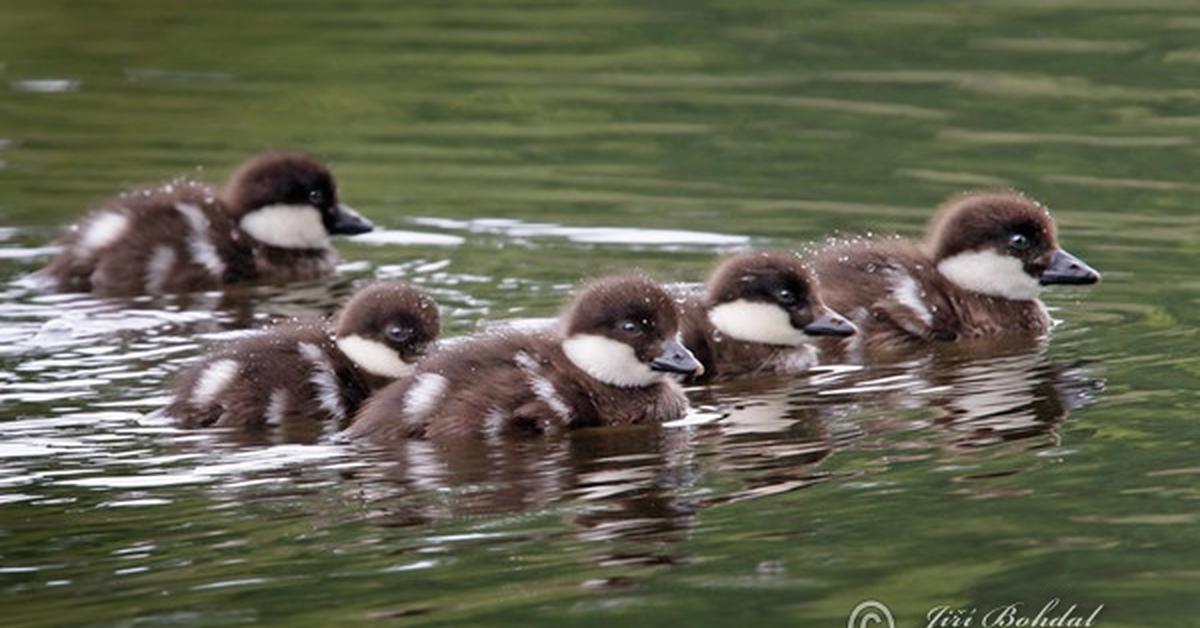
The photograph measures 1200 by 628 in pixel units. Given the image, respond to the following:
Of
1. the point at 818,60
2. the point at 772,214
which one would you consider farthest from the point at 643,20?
the point at 772,214

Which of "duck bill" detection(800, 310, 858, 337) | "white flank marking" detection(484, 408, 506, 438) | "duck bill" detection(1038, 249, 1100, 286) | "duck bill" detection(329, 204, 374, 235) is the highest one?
"duck bill" detection(329, 204, 374, 235)

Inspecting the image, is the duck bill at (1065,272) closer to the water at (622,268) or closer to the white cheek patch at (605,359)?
the water at (622,268)

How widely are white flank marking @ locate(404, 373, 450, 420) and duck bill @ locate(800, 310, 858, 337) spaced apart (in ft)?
4.80

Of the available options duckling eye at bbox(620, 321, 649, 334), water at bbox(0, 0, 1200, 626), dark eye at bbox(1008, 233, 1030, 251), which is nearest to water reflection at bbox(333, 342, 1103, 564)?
water at bbox(0, 0, 1200, 626)

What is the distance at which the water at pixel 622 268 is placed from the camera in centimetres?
613

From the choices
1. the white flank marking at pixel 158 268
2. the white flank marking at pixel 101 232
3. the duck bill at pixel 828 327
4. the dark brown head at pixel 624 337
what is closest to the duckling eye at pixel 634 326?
the dark brown head at pixel 624 337

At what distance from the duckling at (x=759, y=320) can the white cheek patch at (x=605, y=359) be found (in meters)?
0.68

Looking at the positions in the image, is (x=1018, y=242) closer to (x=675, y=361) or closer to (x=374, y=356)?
(x=675, y=361)

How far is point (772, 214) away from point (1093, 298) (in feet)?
5.72

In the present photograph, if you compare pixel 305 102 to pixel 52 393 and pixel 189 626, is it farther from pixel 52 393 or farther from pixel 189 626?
pixel 189 626

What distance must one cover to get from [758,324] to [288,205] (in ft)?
8.68

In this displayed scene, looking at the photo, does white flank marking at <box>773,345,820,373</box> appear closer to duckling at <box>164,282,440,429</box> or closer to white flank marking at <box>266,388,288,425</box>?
duckling at <box>164,282,440,429</box>

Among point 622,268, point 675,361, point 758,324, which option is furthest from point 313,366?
point 622,268

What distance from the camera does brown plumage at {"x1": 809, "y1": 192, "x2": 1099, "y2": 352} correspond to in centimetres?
909
